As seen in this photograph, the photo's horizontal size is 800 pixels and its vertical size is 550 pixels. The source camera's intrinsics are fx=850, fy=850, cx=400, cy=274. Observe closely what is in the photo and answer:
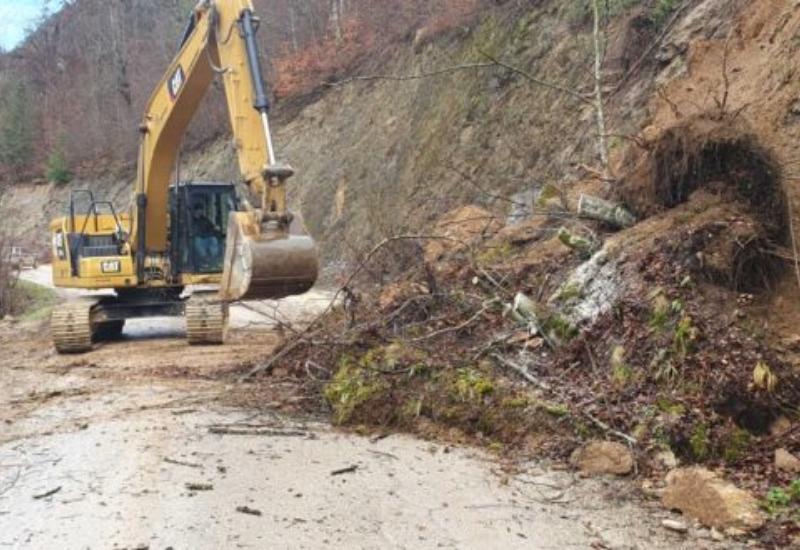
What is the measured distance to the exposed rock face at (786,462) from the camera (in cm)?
486

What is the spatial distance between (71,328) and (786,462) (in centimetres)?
903

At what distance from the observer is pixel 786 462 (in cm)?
490

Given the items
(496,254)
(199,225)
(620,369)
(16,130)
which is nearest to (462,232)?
(496,254)

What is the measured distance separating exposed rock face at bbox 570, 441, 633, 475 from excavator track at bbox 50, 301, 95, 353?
7865 millimetres

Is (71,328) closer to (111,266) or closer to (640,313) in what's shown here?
(111,266)

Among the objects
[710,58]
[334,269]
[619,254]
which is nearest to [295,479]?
[619,254]

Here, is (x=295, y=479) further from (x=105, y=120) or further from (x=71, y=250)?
(x=105, y=120)

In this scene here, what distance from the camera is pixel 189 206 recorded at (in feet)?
39.7

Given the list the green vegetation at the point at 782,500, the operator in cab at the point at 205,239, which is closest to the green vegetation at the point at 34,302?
the operator in cab at the point at 205,239

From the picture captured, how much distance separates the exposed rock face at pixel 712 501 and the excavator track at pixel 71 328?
8566 millimetres

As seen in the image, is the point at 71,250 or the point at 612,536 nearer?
the point at 612,536

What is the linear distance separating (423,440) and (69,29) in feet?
206

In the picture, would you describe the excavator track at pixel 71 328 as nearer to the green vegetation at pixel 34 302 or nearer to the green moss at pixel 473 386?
the green vegetation at pixel 34 302

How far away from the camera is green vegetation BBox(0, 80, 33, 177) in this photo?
52.3 metres
